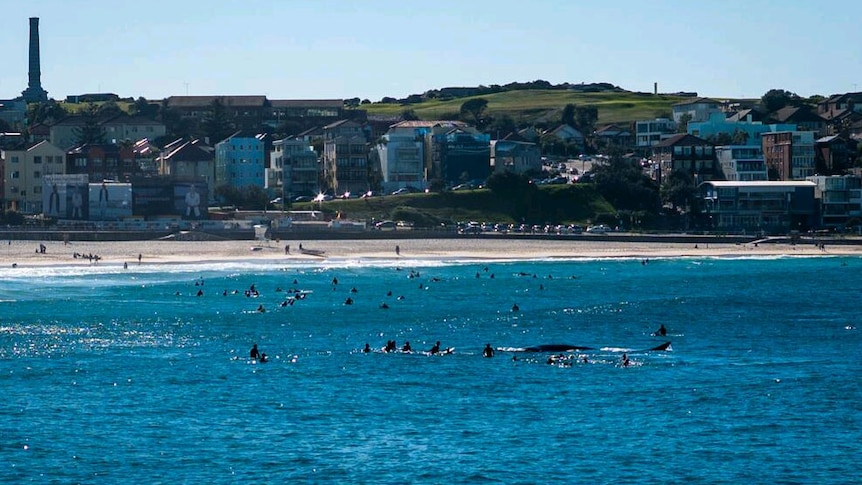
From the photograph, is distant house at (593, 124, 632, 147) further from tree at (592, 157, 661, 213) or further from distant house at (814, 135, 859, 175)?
tree at (592, 157, 661, 213)

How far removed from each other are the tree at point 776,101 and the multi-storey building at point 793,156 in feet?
105

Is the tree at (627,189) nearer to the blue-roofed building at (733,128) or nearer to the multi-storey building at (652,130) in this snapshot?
the blue-roofed building at (733,128)

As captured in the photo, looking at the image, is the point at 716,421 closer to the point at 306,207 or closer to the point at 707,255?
the point at 707,255

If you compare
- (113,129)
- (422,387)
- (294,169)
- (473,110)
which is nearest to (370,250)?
(294,169)

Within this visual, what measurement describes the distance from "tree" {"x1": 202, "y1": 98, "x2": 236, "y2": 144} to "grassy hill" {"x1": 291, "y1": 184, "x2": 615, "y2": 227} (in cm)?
3438

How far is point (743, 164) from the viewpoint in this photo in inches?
5640

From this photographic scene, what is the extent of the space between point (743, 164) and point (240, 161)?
5194cm

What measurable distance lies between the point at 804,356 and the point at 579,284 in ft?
119

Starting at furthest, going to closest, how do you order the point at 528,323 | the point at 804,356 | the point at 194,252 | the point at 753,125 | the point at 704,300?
1. the point at 753,125
2. the point at 194,252
3. the point at 704,300
4. the point at 528,323
5. the point at 804,356

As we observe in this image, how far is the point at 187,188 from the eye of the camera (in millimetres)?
124562

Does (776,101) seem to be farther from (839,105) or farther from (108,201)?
(108,201)

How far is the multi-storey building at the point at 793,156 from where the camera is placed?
147m

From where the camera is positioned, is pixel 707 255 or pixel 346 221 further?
pixel 346 221

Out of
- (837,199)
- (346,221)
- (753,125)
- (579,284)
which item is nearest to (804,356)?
(579,284)
